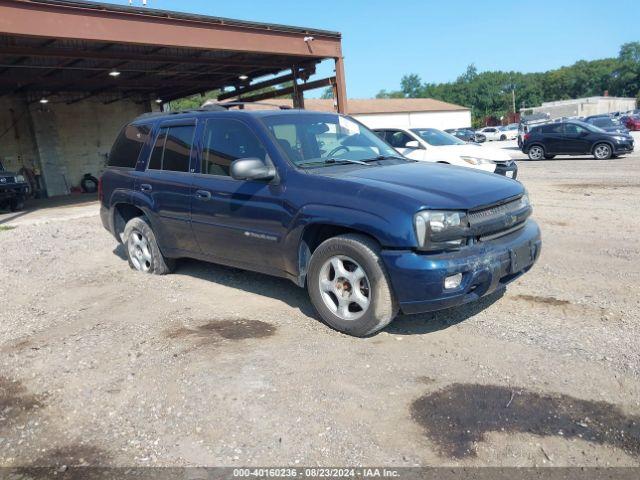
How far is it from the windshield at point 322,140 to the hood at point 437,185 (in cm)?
45

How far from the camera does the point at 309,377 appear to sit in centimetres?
370

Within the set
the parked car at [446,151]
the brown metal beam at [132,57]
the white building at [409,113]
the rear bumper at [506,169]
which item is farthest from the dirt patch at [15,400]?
the white building at [409,113]

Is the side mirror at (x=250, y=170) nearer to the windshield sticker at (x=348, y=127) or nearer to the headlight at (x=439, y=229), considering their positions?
the windshield sticker at (x=348, y=127)

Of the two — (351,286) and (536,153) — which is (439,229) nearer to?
(351,286)

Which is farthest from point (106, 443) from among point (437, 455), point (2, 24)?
point (2, 24)

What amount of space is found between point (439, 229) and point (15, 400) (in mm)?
3151

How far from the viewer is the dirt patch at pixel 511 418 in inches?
113

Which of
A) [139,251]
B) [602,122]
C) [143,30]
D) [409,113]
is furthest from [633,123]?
[139,251]

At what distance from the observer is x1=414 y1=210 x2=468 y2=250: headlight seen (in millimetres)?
3799

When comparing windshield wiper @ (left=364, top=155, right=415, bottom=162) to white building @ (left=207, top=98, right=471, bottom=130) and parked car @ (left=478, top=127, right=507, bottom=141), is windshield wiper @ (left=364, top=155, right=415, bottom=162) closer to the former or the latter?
parked car @ (left=478, top=127, right=507, bottom=141)

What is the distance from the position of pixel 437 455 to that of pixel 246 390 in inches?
53.4

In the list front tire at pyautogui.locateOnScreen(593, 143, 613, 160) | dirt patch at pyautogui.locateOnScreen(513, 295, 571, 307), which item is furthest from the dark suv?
front tire at pyautogui.locateOnScreen(593, 143, 613, 160)

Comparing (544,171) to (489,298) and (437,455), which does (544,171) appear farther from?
(437,455)

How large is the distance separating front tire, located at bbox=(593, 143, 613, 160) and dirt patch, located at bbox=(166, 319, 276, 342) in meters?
18.3
